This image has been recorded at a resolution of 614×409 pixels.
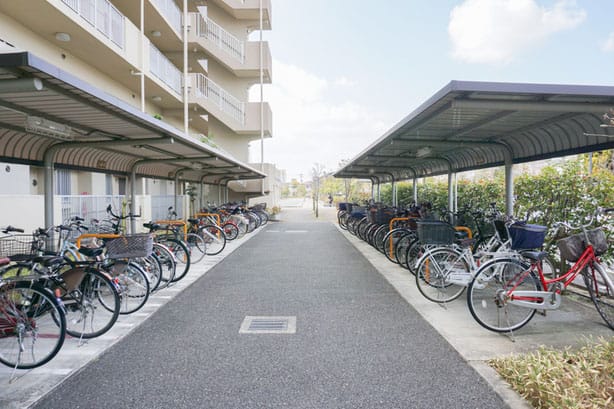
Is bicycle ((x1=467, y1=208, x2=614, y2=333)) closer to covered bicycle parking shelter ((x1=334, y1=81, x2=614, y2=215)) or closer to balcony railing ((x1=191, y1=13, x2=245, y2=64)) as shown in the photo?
covered bicycle parking shelter ((x1=334, y1=81, x2=614, y2=215))

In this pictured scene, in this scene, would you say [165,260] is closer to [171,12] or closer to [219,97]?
[171,12]

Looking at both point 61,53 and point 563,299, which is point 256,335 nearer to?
point 563,299

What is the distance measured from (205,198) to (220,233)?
10.7 meters

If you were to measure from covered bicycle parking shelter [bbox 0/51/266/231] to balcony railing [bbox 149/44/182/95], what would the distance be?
7.36 meters

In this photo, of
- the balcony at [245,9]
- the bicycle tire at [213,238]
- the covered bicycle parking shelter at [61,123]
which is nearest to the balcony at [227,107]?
the balcony at [245,9]

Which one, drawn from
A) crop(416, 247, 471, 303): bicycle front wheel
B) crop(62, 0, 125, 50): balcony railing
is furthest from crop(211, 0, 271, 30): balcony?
crop(416, 247, 471, 303): bicycle front wheel

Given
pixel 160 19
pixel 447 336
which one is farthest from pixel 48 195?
pixel 160 19

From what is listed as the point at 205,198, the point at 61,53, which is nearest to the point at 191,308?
the point at 61,53

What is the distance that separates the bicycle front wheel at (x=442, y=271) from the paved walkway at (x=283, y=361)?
18.1 inches

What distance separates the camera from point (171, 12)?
15.6 metres

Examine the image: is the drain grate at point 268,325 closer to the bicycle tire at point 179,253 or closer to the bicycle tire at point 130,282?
the bicycle tire at point 130,282

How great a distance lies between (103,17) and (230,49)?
11.1 m

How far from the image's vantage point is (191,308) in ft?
15.7

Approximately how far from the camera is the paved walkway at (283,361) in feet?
8.79
